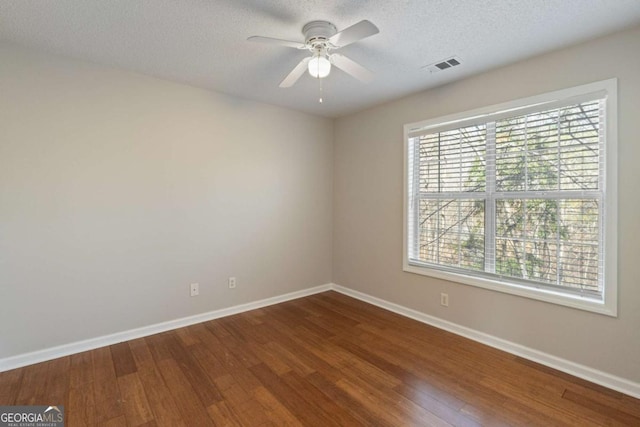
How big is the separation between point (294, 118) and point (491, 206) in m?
2.55

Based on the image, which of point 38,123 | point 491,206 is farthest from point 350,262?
point 38,123

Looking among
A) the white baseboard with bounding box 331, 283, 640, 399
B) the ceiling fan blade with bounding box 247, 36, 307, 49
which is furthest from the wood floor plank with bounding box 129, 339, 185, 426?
the white baseboard with bounding box 331, 283, 640, 399

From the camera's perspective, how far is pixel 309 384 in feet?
6.81

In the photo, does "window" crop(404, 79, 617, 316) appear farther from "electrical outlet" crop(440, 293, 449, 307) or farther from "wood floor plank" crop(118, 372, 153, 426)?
"wood floor plank" crop(118, 372, 153, 426)

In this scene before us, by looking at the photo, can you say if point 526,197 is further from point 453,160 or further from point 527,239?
point 453,160

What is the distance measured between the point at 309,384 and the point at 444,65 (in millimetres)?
2811

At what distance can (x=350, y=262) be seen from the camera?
405cm

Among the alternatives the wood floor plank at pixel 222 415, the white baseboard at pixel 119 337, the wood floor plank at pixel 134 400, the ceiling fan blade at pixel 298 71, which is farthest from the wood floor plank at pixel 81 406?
the ceiling fan blade at pixel 298 71

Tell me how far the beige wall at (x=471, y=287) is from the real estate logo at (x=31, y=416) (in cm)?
302

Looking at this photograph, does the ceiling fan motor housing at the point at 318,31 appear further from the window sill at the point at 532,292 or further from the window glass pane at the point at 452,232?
the window sill at the point at 532,292

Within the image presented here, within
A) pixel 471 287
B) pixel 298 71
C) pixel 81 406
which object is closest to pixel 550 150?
pixel 471 287

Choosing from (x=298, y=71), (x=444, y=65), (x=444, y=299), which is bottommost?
(x=444, y=299)

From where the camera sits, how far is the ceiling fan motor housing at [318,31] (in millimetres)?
1932

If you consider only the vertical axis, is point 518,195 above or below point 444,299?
above
